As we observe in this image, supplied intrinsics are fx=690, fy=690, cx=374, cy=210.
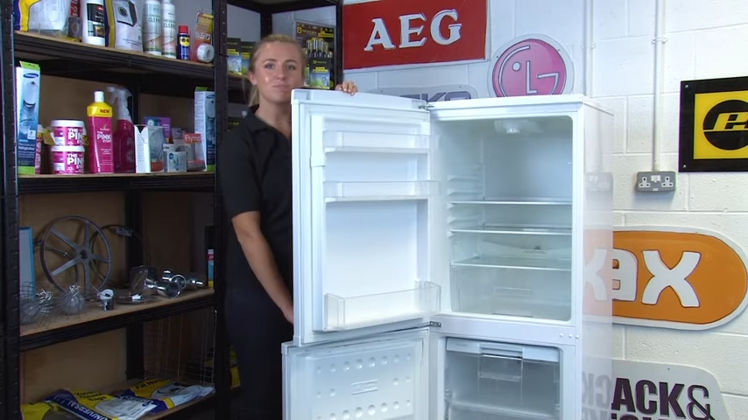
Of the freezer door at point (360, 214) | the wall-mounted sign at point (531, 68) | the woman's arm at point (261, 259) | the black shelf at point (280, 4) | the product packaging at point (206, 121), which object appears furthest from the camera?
the black shelf at point (280, 4)

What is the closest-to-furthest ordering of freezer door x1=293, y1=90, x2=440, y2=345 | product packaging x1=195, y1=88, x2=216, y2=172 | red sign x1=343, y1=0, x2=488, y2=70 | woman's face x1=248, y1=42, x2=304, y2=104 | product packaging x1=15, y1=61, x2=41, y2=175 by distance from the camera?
freezer door x1=293, y1=90, x2=440, y2=345
product packaging x1=15, y1=61, x2=41, y2=175
woman's face x1=248, y1=42, x2=304, y2=104
product packaging x1=195, y1=88, x2=216, y2=172
red sign x1=343, y1=0, x2=488, y2=70

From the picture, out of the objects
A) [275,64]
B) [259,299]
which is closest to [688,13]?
[275,64]

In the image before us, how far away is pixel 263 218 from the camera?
2164 millimetres

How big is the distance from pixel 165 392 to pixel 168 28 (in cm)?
136

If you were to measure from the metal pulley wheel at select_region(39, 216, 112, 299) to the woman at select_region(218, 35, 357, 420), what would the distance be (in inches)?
24.6

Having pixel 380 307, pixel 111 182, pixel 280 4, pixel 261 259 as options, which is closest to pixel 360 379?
pixel 380 307

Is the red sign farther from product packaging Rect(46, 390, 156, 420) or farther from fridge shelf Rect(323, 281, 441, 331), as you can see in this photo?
product packaging Rect(46, 390, 156, 420)

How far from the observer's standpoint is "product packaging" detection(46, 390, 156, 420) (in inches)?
Answer: 93.1

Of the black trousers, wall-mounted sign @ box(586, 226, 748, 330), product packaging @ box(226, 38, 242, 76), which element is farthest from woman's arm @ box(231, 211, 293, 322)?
wall-mounted sign @ box(586, 226, 748, 330)

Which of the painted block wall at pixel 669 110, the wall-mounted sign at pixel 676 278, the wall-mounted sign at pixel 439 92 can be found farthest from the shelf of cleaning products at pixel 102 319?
the painted block wall at pixel 669 110

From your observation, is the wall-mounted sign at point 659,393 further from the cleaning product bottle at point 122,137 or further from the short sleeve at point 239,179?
the cleaning product bottle at point 122,137

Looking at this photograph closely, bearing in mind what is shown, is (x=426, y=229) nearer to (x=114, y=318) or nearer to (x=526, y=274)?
(x=526, y=274)

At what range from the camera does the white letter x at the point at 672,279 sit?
98.8 inches

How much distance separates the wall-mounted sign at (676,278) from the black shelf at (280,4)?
1.70 metres
